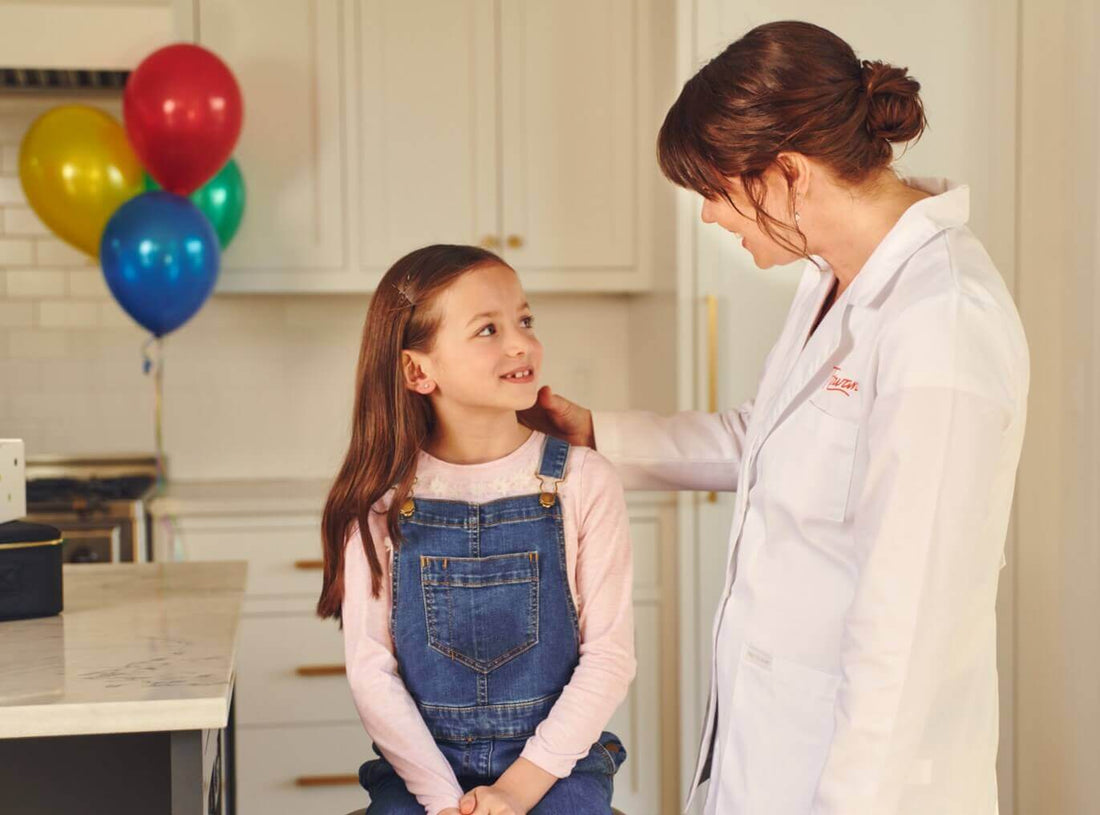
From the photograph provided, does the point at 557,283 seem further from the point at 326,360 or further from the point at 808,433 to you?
the point at 808,433

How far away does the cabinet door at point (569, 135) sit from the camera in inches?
124

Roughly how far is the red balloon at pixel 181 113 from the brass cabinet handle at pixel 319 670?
1.15 meters

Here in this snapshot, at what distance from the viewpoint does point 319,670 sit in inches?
115

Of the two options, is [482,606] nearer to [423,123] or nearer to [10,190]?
[423,123]

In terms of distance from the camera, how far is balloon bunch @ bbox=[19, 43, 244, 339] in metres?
2.61

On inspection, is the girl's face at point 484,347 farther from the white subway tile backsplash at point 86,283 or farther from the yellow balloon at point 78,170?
the white subway tile backsplash at point 86,283

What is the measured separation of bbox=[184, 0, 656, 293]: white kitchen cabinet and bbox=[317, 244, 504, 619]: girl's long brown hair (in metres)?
1.60

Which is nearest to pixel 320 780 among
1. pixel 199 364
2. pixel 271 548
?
pixel 271 548

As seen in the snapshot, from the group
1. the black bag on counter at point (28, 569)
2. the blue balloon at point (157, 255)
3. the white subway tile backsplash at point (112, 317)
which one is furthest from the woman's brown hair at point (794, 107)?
the white subway tile backsplash at point (112, 317)

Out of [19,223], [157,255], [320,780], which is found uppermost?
[19,223]

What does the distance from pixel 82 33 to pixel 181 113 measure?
1.28 ft

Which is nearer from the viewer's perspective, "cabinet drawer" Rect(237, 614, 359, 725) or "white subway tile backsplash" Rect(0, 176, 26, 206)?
"cabinet drawer" Rect(237, 614, 359, 725)

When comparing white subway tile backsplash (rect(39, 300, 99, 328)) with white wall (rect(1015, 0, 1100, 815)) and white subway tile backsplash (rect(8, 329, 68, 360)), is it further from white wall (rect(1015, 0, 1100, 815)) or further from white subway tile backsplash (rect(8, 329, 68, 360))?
white wall (rect(1015, 0, 1100, 815))

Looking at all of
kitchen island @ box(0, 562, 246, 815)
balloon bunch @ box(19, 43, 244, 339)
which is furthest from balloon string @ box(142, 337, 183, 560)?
kitchen island @ box(0, 562, 246, 815)
